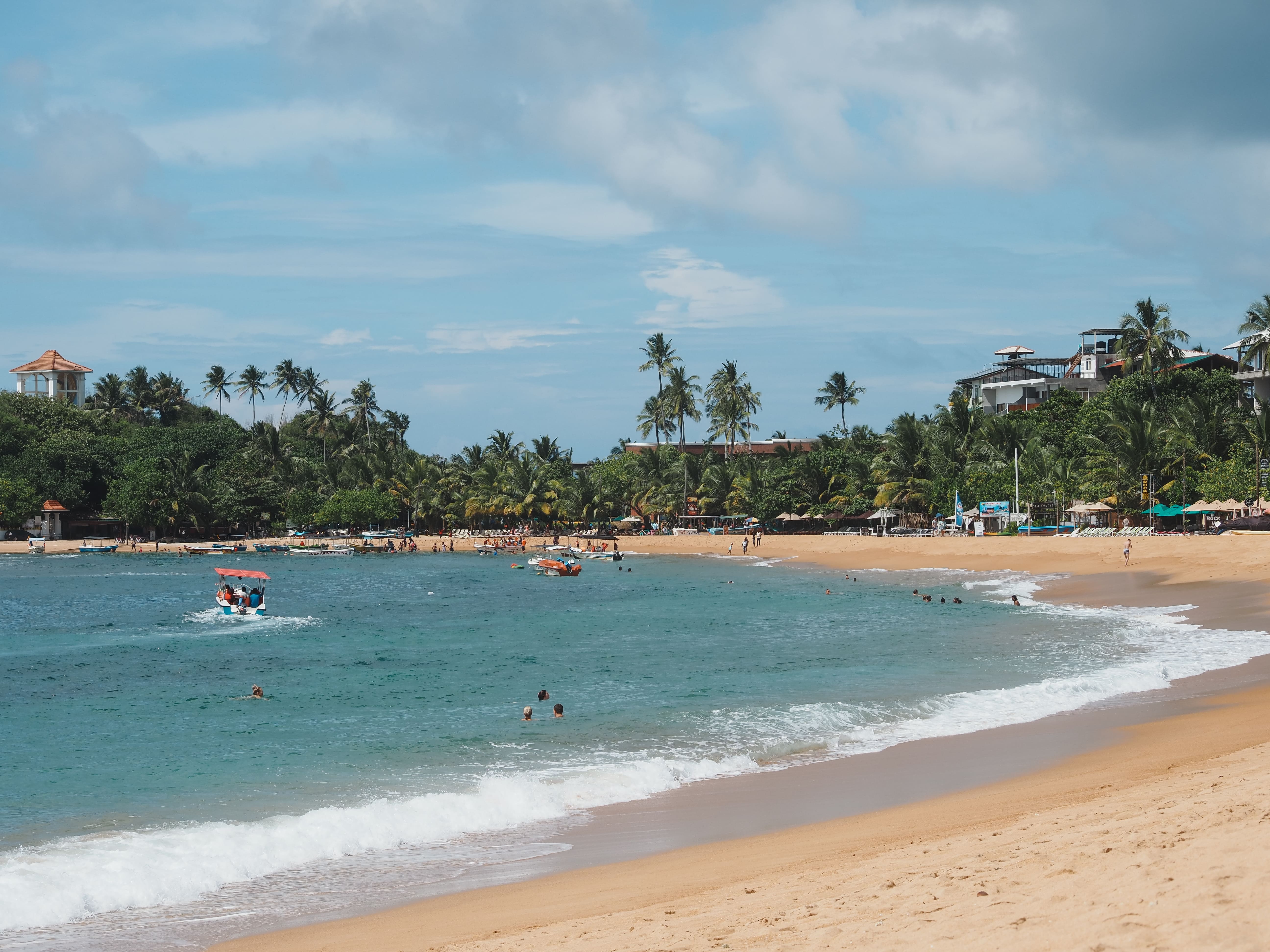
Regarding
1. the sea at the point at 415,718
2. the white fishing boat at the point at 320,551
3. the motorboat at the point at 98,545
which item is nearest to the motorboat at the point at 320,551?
the white fishing boat at the point at 320,551

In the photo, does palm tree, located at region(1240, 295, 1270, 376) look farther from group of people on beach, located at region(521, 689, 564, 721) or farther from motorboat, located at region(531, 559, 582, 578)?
group of people on beach, located at region(521, 689, 564, 721)

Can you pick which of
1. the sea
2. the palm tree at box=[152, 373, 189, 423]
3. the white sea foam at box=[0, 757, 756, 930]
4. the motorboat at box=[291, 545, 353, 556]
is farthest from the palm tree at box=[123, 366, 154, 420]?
the white sea foam at box=[0, 757, 756, 930]

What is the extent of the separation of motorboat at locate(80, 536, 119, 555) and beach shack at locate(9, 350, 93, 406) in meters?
32.8

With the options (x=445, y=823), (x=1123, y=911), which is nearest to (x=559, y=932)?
(x=1123, y=911)

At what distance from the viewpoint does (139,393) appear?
121188 mm

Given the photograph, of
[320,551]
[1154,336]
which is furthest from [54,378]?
[1154,336]

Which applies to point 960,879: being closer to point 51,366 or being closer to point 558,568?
point 558,568

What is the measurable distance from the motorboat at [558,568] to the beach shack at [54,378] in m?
85.3

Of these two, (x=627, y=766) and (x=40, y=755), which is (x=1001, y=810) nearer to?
(x=627, y=766)

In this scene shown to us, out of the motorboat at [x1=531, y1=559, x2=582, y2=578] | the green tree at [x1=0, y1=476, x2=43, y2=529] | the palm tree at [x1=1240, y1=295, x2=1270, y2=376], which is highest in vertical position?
the palm tree at [x1=1240, y1=295, x2=1270, y2=376]

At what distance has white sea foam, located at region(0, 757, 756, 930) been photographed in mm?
9883

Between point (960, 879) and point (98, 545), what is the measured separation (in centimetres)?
10000

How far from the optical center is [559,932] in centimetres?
757

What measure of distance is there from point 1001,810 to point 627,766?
5.60 metres
